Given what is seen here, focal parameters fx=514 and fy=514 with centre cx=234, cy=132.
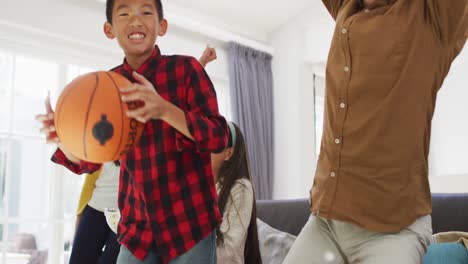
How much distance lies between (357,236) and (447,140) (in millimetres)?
3277

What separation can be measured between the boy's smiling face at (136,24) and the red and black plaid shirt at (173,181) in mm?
104

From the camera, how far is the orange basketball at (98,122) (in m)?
1.13

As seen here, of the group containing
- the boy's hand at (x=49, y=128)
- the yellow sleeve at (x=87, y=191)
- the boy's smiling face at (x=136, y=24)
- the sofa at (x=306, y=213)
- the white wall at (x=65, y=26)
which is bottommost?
the sofa at (x=306, y=213)

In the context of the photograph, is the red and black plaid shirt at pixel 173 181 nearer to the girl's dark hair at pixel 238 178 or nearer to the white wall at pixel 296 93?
the girl's dark hair at pixel 238 178

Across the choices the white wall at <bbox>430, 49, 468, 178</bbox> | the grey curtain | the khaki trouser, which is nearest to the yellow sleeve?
the khaki trouser

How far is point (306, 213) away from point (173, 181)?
2.02 metres

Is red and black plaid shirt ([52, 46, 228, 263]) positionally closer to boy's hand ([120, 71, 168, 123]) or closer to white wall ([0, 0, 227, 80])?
boy's hand ([120, 71, 168, 123])

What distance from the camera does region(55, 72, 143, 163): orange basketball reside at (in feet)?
3.70

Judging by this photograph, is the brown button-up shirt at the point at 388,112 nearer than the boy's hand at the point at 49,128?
No

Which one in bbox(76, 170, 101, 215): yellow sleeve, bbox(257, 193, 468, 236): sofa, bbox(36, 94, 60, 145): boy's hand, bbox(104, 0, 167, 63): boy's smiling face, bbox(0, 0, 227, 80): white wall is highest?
bbox(0, 0, 227, 80): white wall

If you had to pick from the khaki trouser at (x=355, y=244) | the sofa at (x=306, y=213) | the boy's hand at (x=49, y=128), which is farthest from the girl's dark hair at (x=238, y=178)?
the boy's hand at (x=49, y=128)

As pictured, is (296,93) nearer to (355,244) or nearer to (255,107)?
(255,107)

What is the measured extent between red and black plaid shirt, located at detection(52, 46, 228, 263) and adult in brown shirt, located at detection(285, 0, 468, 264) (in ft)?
1.15

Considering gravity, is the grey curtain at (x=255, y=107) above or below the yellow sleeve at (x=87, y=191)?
above
